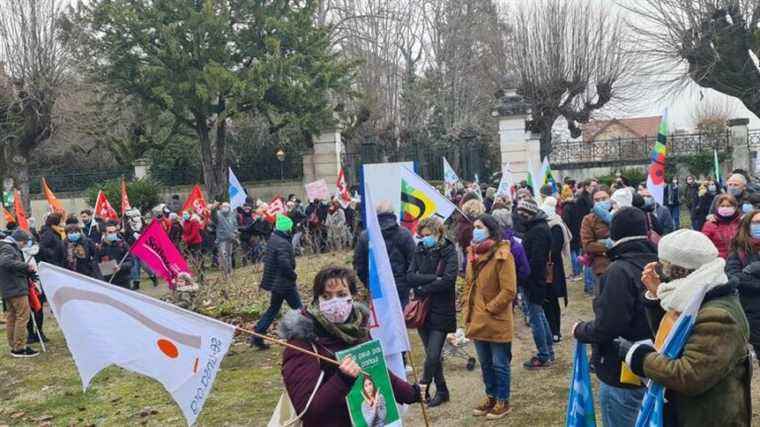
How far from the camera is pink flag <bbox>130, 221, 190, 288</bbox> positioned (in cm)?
986

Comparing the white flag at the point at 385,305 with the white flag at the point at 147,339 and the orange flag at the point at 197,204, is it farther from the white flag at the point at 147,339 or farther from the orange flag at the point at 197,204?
the orange flag at the point at 197,204

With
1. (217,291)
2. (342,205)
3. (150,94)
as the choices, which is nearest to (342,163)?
(150,94)

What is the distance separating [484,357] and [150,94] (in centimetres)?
2146

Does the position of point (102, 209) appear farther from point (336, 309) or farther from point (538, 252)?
point (336, 309)

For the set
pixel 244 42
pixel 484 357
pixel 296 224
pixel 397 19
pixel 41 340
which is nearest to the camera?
pixel 484 357

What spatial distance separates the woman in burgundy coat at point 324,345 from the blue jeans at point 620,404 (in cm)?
137

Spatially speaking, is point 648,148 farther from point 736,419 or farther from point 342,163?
point 736,419

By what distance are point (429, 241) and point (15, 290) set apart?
18.8 feet

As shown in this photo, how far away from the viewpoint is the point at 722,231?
6.96 metres

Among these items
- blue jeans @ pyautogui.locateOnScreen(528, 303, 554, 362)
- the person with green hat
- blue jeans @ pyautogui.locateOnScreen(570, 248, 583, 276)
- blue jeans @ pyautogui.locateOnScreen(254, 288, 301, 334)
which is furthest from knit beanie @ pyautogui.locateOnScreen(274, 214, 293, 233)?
blue jeans @ pyautogui.locateOnScreen(570, 248, 583, 276)

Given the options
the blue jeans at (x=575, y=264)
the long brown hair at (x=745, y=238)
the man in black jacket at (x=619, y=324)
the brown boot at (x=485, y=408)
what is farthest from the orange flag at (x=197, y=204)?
the man in black jacket at (x=619, y=324)

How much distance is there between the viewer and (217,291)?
11.1 m

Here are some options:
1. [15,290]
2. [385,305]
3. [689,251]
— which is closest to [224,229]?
[15,290]

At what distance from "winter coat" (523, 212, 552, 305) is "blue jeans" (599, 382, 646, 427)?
295 cm
